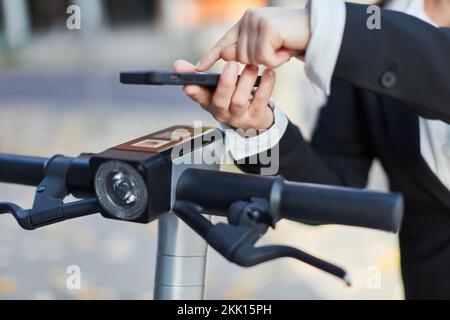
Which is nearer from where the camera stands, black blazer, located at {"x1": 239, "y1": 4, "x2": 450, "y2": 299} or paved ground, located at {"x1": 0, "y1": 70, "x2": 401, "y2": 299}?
black blazer, located at {"x1": 239, "y1": 4, "x2": 450, "y2": 299}

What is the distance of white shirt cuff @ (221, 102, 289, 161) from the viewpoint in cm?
105

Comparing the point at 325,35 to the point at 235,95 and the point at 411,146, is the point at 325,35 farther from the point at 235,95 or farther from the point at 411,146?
the point at 411,146

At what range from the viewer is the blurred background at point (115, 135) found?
2934 millimetres

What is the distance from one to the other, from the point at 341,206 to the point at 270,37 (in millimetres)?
241

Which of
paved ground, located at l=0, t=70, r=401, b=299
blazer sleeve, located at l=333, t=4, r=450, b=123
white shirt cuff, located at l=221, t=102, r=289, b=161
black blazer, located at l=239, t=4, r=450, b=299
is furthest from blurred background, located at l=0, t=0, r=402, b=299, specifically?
blazer sleeve, located at l=333, t=4, r=450, b=123

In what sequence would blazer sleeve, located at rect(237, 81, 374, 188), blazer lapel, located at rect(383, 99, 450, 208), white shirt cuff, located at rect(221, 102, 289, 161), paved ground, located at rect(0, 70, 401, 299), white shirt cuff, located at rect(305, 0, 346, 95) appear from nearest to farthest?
white shirt cuff, located at rect(305, 0, 346, 95)
white shirt cuff, located at rect(221, 102, 289, 161)
blazer lapel, located at rect(383, 99, 450, 208)
blazer sleeve, located at rect(237, 81, 374, 188)
paved ground, located at rect(0, 70, 401, 299)

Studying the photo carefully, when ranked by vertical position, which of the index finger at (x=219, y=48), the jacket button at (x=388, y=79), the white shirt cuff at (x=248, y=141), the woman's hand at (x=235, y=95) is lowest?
the white shirt cuff at (x=248, y=141)

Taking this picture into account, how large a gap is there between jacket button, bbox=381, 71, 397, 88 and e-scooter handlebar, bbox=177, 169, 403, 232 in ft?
0.55

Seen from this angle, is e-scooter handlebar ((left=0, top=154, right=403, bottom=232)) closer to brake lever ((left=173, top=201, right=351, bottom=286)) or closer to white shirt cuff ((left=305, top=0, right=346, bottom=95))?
brake lever ((left=173, top=201, right=351, bottom=286))

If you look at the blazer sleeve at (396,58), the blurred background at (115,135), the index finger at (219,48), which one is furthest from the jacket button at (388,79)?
the blurred background at (115,135)

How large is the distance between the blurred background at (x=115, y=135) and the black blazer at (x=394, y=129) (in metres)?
0.14

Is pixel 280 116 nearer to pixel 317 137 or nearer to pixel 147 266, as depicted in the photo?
pixel 317 137

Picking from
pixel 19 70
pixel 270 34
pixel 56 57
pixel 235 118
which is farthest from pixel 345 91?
pixel 56 57

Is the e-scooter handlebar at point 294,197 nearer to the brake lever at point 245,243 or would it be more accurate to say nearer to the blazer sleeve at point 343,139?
the brake lever at point 245,243
